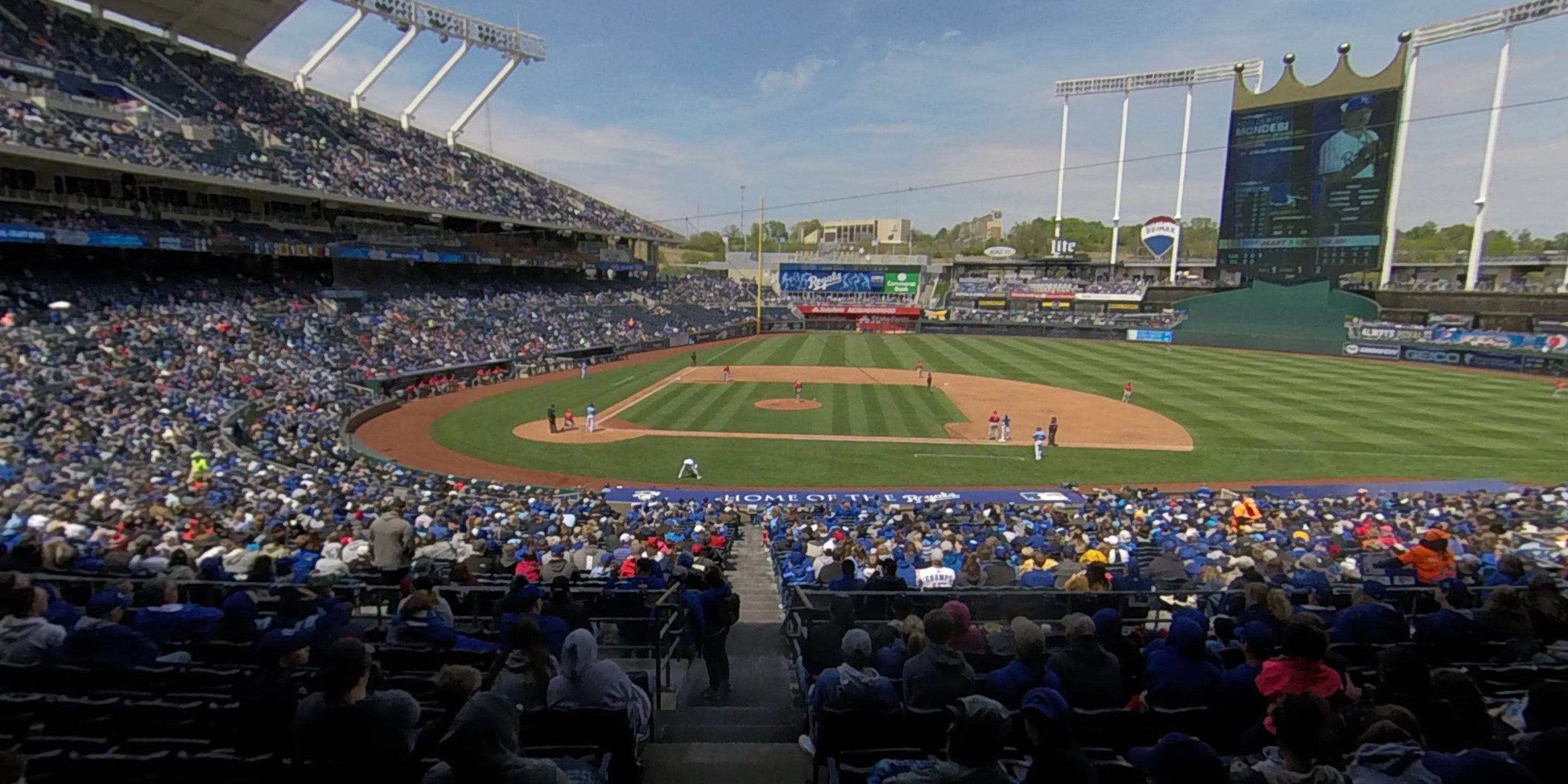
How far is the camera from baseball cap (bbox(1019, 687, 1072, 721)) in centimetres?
329

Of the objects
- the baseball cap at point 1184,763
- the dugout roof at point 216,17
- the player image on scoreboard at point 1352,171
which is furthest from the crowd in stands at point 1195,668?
the player image on scoreboard at point 1352,171

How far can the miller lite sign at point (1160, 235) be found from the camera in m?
73.3

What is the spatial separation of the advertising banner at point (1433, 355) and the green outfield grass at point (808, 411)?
113ft

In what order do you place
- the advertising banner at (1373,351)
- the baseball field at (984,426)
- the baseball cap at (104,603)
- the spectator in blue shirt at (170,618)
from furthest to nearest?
the advertising banner at (1373,351) → the baseball field at (984,426) → the baseball cap at (104,603) → the spectator in blue shirt at (170,618)

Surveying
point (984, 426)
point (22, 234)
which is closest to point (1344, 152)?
point (984, 426)

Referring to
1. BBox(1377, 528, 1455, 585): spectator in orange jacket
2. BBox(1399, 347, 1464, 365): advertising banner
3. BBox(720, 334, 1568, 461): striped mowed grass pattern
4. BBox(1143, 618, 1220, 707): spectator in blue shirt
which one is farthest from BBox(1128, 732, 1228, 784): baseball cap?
BBox(1399, 347, 1464, 365): advertising banner

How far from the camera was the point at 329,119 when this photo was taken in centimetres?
4678

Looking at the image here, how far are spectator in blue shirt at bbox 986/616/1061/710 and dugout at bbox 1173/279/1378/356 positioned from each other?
61134mm

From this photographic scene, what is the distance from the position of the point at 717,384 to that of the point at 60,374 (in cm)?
2370

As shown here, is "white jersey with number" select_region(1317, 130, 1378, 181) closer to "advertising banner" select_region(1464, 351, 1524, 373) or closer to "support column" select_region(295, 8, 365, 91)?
"advertising banner" select_region(1464, 351, 1524, 373)

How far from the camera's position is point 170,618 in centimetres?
538

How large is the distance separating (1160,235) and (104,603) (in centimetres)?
8127

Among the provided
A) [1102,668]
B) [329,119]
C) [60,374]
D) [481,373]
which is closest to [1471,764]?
[1102,668]

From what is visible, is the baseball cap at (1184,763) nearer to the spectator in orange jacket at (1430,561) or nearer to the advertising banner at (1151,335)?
the spectator in orange jacket at (1430,561)
